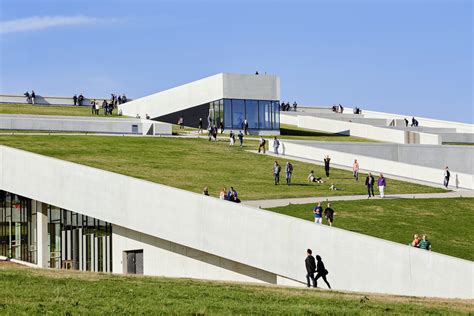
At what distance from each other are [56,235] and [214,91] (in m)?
32.0

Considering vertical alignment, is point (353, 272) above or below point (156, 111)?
below

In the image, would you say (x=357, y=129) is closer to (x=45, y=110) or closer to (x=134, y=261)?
(x=45, y=110)

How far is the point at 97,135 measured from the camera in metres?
59.3

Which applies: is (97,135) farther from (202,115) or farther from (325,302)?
(325,302)

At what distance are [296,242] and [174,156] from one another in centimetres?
2349

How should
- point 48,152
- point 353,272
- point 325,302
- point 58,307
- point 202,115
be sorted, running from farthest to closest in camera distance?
point 202,115 → point 48,152 → point 353,272 → point 325,302 → point 58,307

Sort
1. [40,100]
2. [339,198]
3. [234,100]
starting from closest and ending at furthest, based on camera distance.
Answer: [339,198] < [234,100] < [40,100]

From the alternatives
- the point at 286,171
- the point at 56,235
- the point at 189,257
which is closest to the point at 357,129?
the point at 286,171

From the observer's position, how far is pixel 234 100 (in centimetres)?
6900

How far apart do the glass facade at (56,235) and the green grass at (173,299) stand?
579 inches

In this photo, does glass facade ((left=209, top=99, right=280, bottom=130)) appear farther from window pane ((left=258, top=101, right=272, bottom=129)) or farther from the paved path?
the paved path

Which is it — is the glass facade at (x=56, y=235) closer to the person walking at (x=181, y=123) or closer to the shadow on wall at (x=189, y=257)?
the shadow on wall at (x=189, y=257)

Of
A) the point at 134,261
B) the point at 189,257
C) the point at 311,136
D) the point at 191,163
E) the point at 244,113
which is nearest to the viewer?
the point at 189,257

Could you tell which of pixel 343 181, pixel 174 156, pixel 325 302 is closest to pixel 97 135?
pixel 174 156
